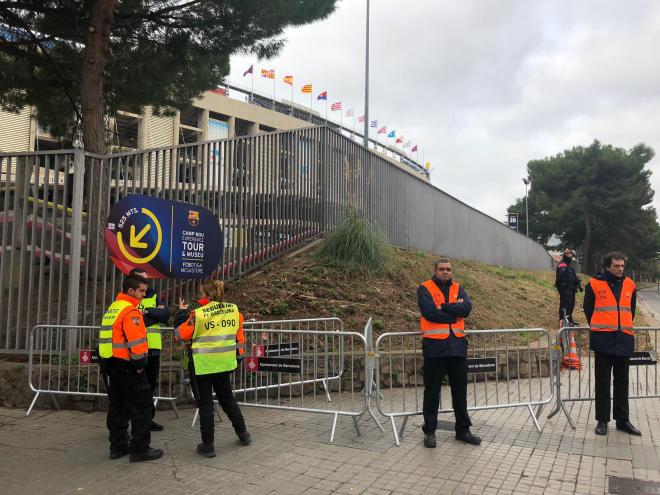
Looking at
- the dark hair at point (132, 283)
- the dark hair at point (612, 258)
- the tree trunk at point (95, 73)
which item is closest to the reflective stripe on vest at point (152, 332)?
the dark hair at point (132, 283)

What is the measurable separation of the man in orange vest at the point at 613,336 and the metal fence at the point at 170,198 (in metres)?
5.92

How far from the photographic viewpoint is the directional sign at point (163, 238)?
7.08 metres

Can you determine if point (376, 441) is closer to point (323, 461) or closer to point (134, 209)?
point (323, 461)

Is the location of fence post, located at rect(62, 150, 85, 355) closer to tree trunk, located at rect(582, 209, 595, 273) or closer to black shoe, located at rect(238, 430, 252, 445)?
black shoe, located at rect(238, 430, 252, 445)

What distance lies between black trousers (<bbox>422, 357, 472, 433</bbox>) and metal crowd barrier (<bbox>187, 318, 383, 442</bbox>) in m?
0.58

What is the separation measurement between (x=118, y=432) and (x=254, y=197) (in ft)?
18.8

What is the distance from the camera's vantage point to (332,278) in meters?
9.67

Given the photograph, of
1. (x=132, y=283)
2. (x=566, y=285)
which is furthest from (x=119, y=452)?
(x=566, y=285)

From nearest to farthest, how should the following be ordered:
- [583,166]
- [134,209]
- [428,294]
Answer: [428,294] → [134,209] → [583,166]

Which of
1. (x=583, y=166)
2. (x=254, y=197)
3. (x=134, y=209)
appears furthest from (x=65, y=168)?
(x=583, y=166)

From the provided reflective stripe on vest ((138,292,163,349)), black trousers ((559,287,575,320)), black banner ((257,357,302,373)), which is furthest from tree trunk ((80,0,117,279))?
black trousers ((559,287,575,320))

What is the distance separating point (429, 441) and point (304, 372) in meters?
2.14

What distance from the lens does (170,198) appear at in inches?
331

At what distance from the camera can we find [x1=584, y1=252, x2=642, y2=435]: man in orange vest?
18.9 ft
